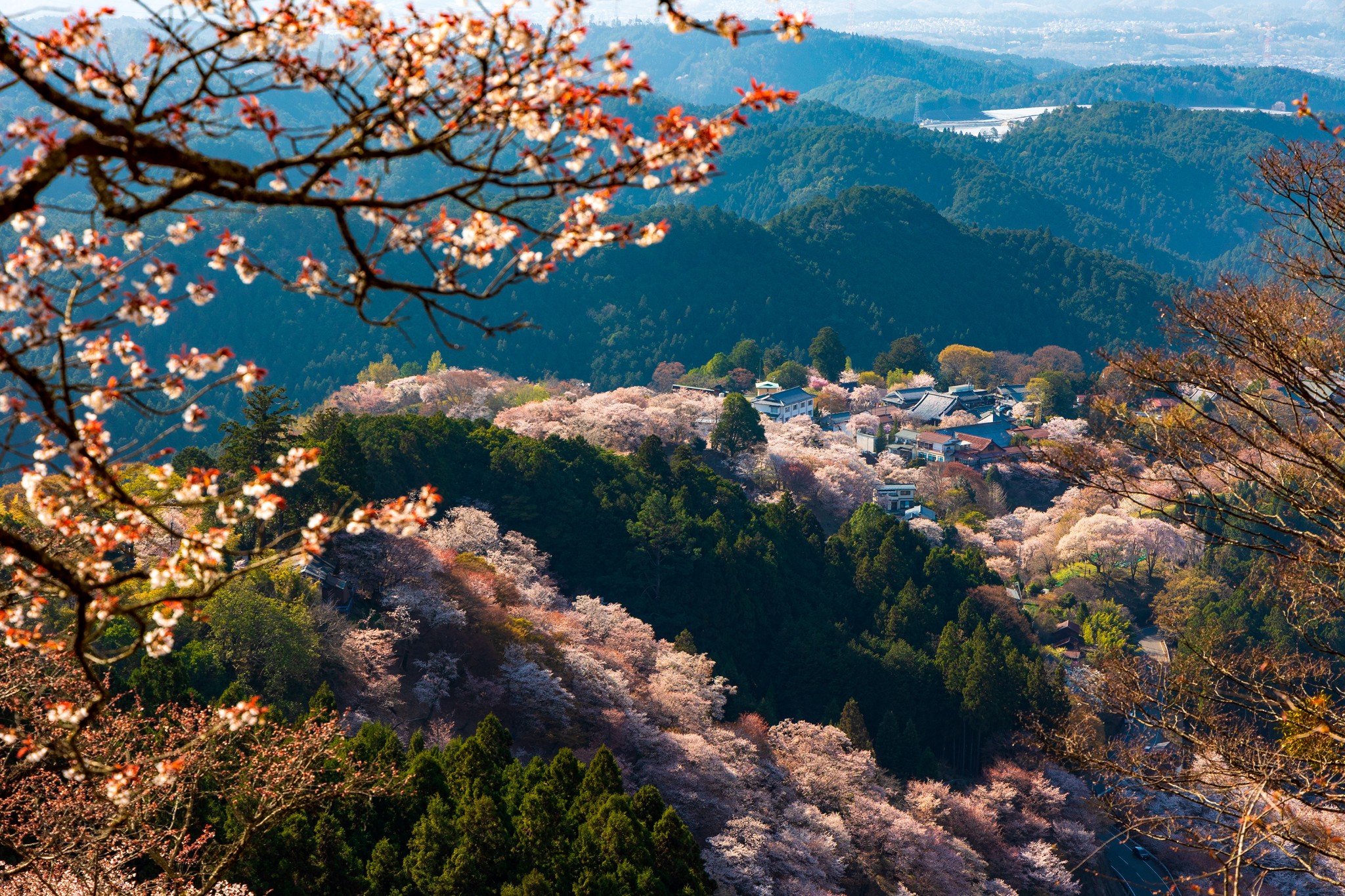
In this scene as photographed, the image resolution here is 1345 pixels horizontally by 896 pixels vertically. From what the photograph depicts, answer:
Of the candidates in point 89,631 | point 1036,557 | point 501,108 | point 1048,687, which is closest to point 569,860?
point 89,631

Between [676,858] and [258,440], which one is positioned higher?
[258,440]

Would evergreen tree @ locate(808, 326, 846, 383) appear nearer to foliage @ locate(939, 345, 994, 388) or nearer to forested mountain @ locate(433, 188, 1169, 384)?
foliage @ locate(939, 345, 994, 388)

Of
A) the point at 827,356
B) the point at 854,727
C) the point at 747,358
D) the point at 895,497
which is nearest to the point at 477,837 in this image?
the point at 854,727

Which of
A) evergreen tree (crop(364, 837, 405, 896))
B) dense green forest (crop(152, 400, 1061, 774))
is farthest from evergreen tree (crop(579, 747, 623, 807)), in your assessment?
dense green forest (crop(152, 400, 1061, 774))

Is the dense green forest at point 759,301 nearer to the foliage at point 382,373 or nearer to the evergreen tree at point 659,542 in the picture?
the foliage at point 382,373

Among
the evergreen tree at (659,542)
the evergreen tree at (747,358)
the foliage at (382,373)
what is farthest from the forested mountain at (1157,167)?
the evergreen tree at (659,542)

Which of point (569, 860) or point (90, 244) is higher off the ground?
point (90, 244)

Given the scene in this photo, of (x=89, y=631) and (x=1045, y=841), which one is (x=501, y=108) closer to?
(x=89, y=631)

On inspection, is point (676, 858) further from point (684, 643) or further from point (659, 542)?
point (659, 542)
